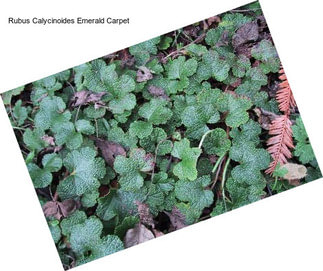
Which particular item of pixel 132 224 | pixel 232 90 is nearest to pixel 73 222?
pixel 132 224

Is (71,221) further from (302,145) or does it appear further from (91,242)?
(302,145)

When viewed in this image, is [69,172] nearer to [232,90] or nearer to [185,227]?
[185,227]

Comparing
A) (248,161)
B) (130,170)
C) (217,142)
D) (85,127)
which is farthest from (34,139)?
(248,161)

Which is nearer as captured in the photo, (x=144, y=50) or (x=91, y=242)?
(x=91, y=242)

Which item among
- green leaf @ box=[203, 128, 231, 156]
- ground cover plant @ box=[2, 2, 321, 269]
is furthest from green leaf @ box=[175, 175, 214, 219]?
green leaf @ box=[203, 128, 231, 156]

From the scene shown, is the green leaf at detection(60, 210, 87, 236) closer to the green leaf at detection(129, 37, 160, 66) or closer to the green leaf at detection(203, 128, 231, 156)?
the green leaf at detection(203, 128, 231, 156)

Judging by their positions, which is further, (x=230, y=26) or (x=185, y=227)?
(x=230, y=26)

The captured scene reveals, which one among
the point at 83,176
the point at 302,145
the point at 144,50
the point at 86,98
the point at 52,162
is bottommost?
the point at 302,145

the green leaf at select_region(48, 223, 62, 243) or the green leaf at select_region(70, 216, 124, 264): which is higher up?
the green leaf at select_region(48, 223, 62, 243)
